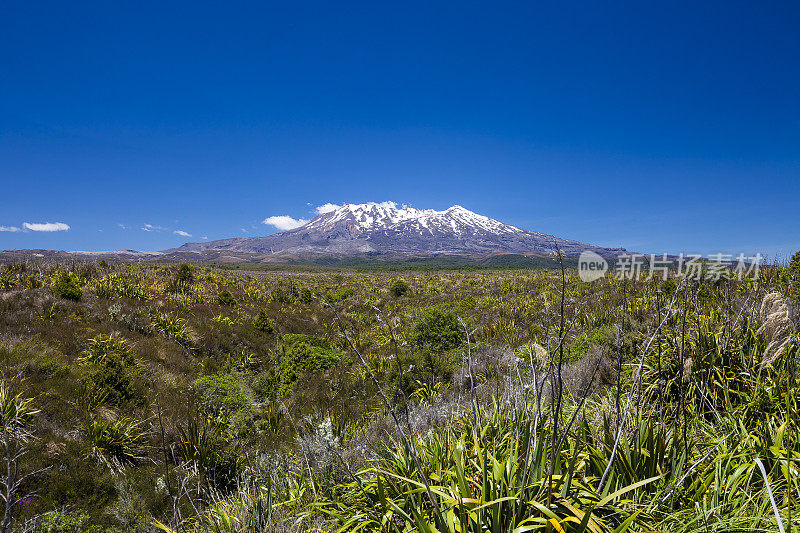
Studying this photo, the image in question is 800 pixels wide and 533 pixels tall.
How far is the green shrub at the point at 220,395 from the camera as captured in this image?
6.20 m

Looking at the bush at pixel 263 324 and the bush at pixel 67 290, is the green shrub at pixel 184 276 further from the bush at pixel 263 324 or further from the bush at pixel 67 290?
the bush at pixel 263 324

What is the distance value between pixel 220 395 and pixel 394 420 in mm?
5247

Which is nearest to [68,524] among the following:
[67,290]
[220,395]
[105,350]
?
[220,395]

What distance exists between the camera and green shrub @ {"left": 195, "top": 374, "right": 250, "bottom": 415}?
620 cm

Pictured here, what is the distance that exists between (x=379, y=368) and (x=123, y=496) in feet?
19.5

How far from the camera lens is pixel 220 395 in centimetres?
644

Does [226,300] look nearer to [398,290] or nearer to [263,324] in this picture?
[263,324]

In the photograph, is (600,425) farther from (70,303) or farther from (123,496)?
(70,303)

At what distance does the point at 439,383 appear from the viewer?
23.3ft

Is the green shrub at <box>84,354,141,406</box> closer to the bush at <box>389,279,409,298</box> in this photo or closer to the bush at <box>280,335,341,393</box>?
the bush at <box>280,335,341,393</box>

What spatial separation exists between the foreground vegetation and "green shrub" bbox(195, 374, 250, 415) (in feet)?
0.13

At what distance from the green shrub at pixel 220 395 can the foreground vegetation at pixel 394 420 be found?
1.6 inches

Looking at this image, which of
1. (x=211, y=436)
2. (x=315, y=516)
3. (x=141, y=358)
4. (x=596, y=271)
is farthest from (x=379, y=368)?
(x=596, y=271)

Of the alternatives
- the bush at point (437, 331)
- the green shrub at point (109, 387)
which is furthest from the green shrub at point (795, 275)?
the green shrub at point (109, 387)
